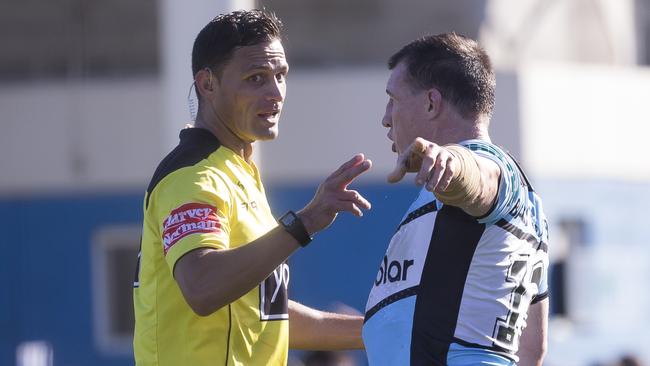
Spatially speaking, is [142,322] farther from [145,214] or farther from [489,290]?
[489,290]

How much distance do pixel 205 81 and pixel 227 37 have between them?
17 centimetres

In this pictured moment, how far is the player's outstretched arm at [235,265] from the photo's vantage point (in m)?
3.87

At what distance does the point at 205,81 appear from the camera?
173 inches

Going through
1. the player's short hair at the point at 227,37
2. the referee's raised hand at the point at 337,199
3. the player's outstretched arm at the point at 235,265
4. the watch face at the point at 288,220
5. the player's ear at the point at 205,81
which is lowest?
the player's outstretched arm at the point at 235,265

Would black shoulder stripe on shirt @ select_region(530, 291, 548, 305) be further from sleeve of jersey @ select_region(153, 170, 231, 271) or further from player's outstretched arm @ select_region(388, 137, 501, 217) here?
sleeve of jersey @ select_region(153, 170, 231, 271)

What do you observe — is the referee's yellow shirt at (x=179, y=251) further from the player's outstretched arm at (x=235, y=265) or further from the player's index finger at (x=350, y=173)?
the player's index finger at (x=350, y=173)

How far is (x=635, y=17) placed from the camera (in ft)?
62.3

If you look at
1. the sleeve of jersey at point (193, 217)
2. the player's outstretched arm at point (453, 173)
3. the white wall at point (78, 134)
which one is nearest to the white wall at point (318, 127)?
the white wall at point (78, 134)

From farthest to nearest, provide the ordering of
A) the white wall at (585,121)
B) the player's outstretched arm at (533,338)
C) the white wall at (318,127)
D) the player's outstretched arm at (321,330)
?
the white wall at (585,121) → the white wall at (318,127) → the player's outstretched arm at (321,330) → the player's outstretched arm at (533,338)

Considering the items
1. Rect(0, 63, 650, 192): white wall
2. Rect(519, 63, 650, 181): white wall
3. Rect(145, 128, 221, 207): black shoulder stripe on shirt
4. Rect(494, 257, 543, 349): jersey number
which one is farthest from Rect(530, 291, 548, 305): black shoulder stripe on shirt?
Rect(519, 63, 650, 181): white wall

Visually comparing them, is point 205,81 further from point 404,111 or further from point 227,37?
point 404,111

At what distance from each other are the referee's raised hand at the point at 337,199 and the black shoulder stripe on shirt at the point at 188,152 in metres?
0.48

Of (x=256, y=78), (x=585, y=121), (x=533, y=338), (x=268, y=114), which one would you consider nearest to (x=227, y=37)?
(x=256, y=78)

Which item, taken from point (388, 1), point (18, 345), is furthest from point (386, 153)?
point (18, 345)
